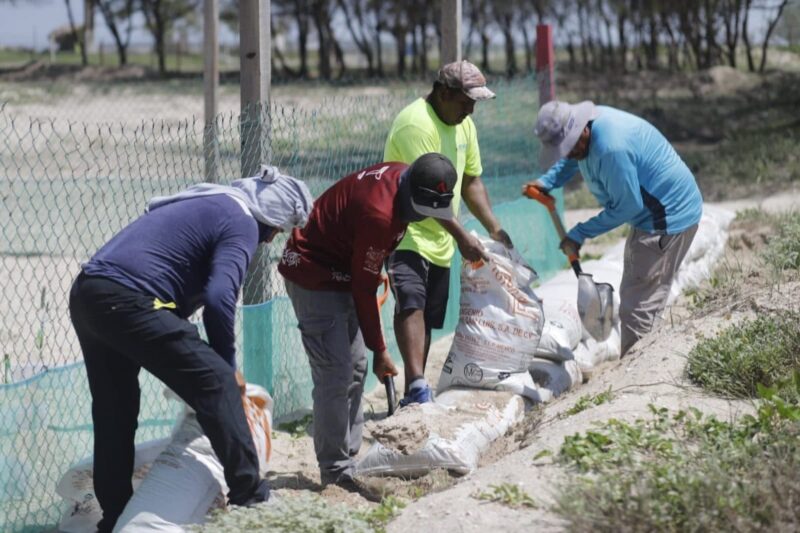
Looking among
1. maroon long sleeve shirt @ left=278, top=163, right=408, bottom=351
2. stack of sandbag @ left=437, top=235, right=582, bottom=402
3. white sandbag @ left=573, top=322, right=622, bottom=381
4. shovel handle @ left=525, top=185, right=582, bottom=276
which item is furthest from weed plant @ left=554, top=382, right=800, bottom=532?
white sandbag @ left=573, top=322, right=622, bottom=381

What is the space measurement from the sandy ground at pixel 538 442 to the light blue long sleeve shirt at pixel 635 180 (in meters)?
0.55

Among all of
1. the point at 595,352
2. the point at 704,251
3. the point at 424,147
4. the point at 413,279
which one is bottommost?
the point at 595,352

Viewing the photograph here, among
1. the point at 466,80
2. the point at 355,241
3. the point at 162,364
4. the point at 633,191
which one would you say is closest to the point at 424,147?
the point at 466,80

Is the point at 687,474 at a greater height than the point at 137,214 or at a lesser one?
lesser

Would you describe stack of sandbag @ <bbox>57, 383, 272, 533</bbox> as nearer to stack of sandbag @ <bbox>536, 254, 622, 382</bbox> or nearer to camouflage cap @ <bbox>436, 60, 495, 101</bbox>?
camouflage cap @ <bbox>436, 60, 495, 101</bbox>

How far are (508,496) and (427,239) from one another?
2.11m

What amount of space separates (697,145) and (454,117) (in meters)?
13.3

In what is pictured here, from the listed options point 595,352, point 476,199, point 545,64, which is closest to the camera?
point 476,199

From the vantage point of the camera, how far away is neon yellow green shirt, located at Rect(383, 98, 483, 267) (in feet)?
19.0

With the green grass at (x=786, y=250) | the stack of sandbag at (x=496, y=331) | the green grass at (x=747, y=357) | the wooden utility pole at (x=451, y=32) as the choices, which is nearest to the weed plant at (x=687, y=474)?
the green grass at (x=747, y=357)

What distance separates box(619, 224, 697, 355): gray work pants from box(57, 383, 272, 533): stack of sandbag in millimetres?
2405

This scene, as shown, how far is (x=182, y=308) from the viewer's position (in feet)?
14.0

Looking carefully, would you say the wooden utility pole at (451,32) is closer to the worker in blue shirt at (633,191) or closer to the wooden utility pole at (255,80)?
the worker in blue shirt at (633,191)

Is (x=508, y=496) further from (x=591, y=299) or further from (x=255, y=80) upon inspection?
(x=255, y=80)
